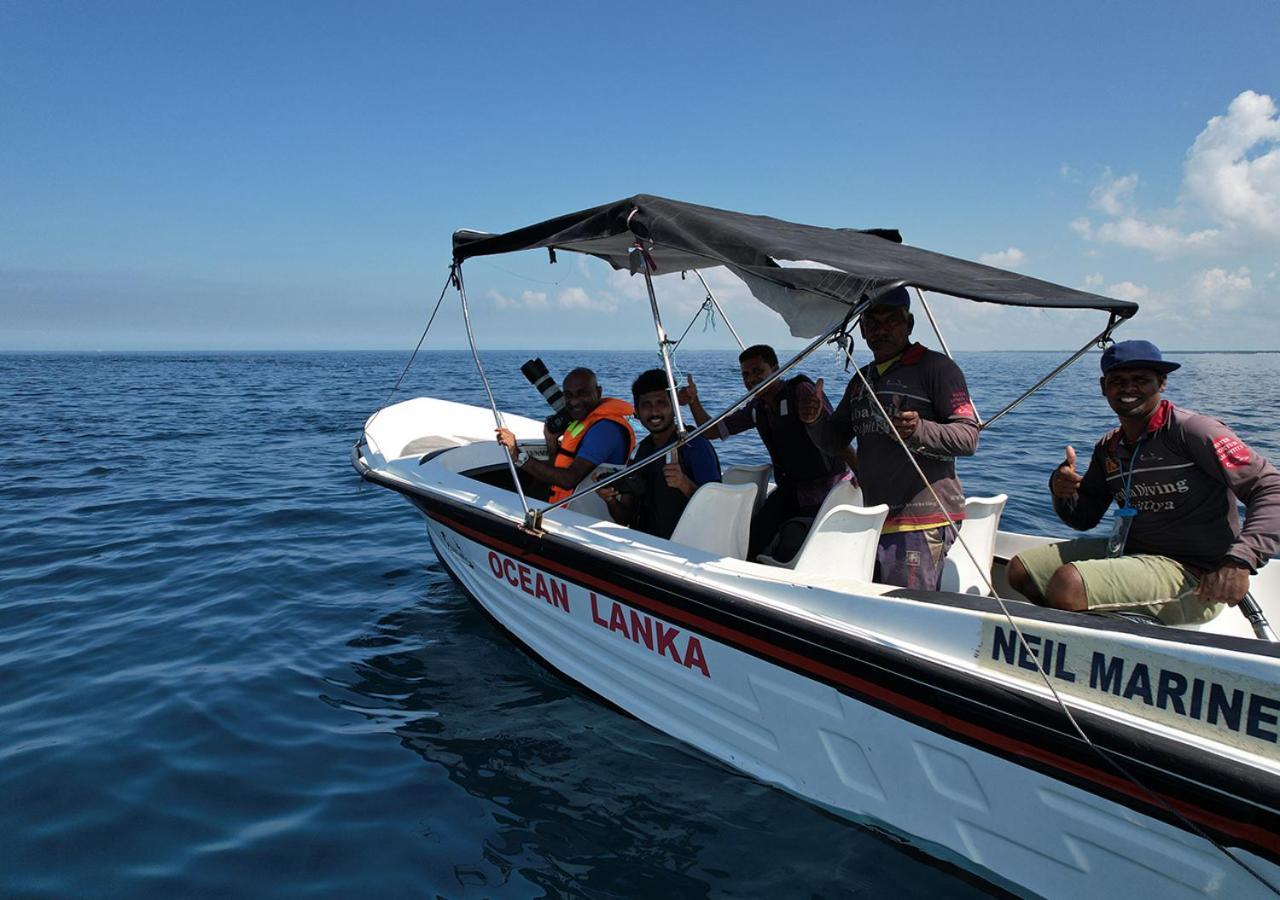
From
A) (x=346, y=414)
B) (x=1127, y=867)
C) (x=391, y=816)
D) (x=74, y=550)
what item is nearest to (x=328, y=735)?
(x=391, y=816)

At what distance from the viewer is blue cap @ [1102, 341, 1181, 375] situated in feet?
9.52

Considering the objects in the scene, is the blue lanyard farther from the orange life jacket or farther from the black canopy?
the orange life jacket

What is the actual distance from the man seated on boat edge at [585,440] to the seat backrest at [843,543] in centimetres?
139

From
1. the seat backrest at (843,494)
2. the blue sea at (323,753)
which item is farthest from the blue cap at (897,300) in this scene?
the blue sea at (323,753)

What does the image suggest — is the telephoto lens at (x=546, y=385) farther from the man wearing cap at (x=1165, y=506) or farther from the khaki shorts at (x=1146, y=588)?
the khaki shorts at (x=1146, y=588)

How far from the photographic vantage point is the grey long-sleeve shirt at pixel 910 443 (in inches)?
130

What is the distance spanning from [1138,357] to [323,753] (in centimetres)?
406

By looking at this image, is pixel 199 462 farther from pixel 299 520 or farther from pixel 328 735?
pixel 328 735

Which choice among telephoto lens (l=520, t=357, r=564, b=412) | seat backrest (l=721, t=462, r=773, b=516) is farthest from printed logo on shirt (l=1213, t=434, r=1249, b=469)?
telephoto lens (l=520, t=357, r=564, b=412)

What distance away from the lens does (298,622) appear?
549 cm

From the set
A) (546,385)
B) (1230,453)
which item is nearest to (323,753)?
(546,385)

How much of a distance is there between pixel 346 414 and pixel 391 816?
56.3 feet

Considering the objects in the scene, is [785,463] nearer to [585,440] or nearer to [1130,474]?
[585,440]

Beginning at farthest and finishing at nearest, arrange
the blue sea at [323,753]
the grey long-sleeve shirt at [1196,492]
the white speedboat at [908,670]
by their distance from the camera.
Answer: the blue sea at [323,753]
the grey long-sleeve shirt at [1196,492]
the white speedboat at [908,670]
